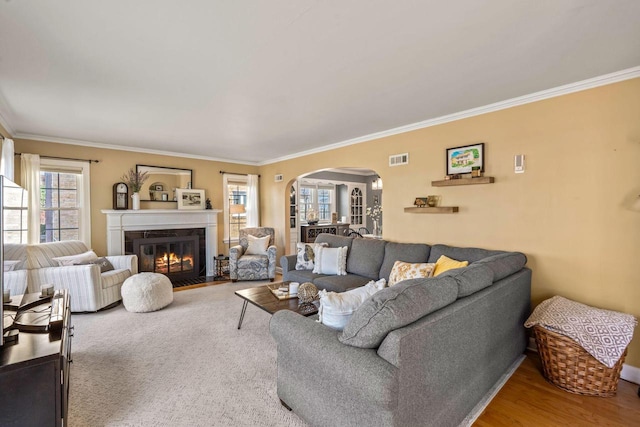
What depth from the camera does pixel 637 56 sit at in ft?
6.93

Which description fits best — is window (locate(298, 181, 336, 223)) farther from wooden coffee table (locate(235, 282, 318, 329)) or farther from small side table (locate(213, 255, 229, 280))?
wooden coffee table (locate(235, 282, 318, 329))

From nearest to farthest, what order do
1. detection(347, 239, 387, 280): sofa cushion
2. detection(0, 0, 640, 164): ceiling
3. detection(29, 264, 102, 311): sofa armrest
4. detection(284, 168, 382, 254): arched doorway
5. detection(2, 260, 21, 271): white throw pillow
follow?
1. detection(0, 0, 640, 164): ceiling
2. detection(2, 260, 21, 271): white throw pillow
3. detection(29, 264, 102, 311): sofa armrest
4. detection(347, 239, 387, 280): sofa cushion
5. detection(284, 168, 382, 254): arched doorway

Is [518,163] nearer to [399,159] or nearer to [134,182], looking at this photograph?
[399,159]

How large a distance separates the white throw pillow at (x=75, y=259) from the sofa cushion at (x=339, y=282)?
3.23m

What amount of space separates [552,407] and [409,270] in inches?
58.5

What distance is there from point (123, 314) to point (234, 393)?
2494 mm

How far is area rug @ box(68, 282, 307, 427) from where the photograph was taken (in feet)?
6.44

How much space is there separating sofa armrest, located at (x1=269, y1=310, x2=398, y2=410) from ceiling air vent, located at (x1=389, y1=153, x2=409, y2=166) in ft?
9.13

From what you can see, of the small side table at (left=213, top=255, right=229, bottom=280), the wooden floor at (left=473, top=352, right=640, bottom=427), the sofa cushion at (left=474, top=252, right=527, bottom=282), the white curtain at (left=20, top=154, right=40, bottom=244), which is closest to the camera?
the wooden floor at (left=473, top=352, right=640, bottom=427)

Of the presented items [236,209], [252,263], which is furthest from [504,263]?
[236,209]

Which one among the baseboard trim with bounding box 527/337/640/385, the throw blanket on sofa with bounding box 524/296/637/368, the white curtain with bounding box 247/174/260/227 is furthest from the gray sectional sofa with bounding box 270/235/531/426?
the white curtain with bounding box 247/174/260/227

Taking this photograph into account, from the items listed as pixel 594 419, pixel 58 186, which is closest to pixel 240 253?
pixel 58 186

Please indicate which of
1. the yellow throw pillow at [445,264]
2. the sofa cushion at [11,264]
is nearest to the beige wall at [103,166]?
the sofa cushion at [11,264]

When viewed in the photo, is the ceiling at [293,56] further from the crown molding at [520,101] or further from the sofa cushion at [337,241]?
the sofa cushion at [337,241]
